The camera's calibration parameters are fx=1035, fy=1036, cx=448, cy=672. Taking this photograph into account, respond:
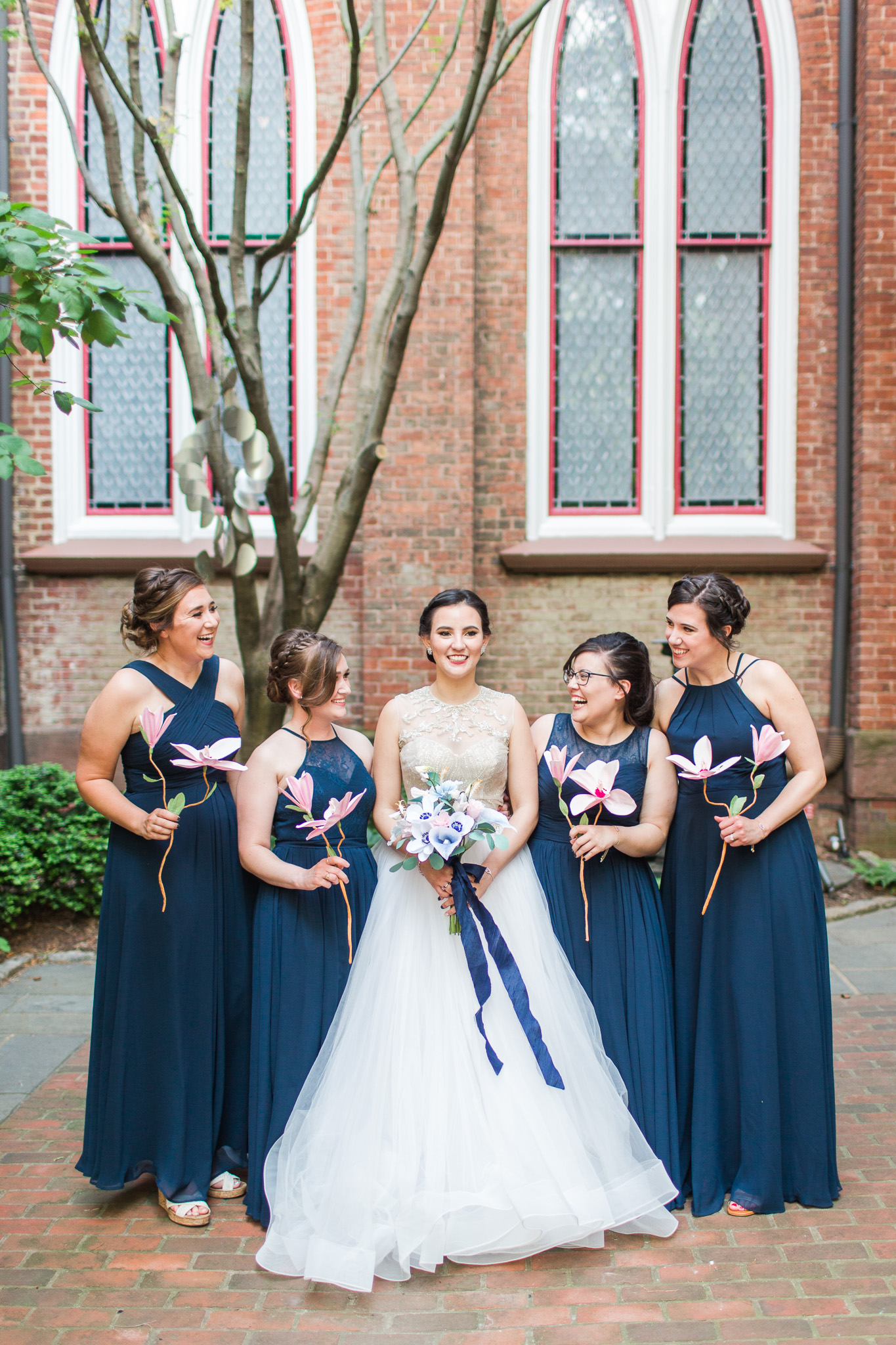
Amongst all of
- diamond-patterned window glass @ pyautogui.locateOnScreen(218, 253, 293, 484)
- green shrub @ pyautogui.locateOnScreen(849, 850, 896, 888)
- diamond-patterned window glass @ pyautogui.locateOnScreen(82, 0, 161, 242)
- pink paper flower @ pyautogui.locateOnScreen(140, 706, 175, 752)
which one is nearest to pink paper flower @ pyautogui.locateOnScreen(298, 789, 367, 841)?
pink paper flower @ pyautogui.locateOnScreen(140, 706, 175, 752)

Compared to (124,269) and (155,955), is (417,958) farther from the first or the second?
(124,269)

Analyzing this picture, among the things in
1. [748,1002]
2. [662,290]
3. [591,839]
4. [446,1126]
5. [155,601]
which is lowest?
[446,1126]

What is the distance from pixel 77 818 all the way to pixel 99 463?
11.3ft

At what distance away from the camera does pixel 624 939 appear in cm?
363

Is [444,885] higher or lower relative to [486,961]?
higher

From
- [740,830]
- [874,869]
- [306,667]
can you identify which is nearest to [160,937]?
[306,667]

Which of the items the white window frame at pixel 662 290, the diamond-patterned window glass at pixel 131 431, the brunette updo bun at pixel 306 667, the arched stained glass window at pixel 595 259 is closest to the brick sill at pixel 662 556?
→ the white window frame at pixel 662 290

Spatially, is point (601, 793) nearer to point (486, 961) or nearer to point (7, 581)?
point (486, 961)

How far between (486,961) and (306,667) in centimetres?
115

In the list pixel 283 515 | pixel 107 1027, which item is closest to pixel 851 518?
pixel 283 515

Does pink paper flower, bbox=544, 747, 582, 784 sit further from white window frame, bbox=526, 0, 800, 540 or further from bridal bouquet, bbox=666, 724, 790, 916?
white window frame, bbox=526, 0, 800, 540

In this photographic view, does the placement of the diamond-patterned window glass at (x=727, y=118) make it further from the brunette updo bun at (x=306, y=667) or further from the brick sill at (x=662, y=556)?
the brunette updo bun at (x=306, y=667)

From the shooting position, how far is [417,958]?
3500mm

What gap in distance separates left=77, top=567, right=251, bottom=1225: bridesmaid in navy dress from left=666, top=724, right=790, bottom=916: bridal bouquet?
1.64m
